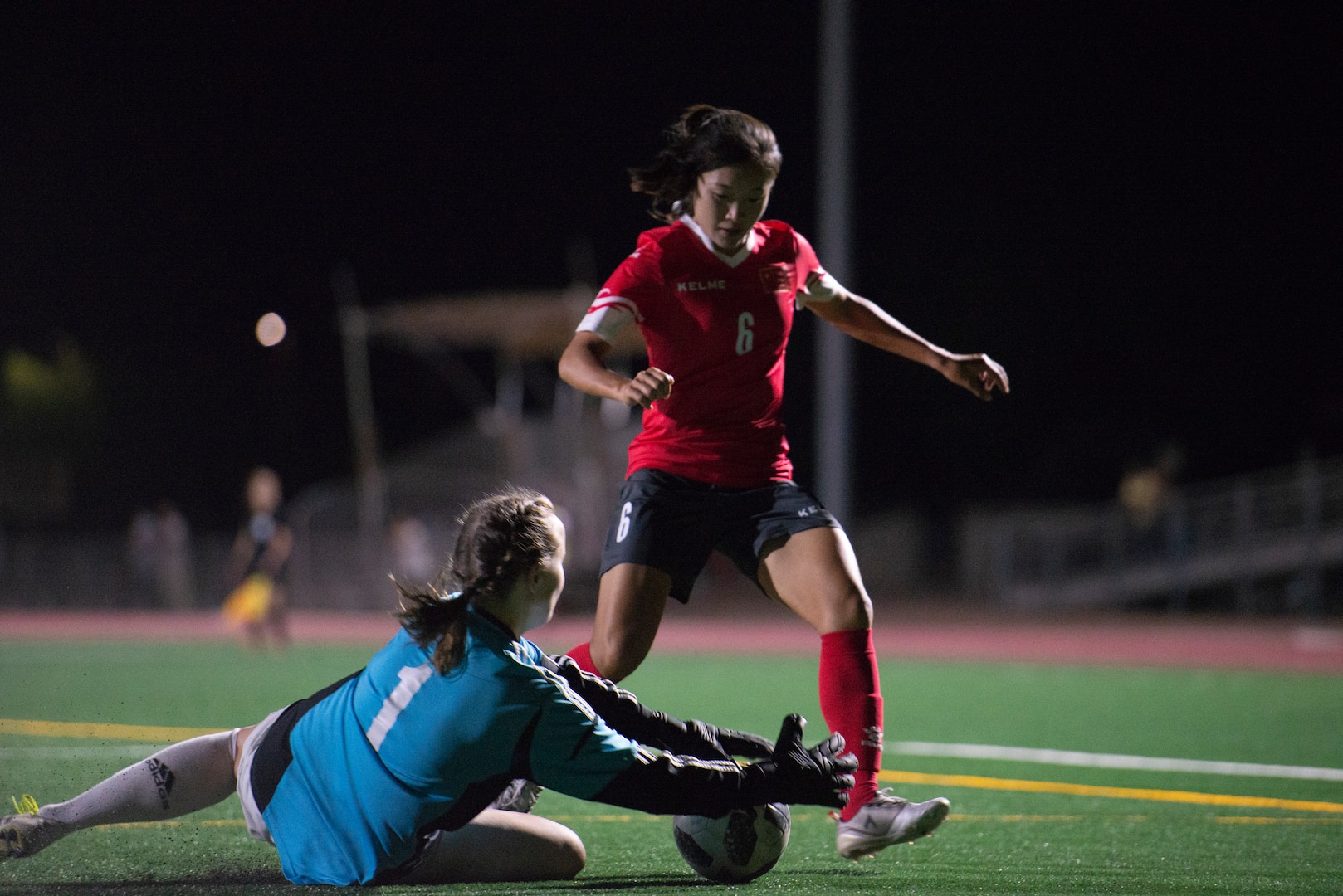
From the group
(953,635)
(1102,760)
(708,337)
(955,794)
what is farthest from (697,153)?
(953,635)

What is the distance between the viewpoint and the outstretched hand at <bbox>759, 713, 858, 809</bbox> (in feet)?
12.4

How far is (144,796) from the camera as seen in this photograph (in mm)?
4105

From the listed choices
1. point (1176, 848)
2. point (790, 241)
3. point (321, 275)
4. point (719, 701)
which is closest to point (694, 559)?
point (790, 241)

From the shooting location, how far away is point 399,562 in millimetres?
21312

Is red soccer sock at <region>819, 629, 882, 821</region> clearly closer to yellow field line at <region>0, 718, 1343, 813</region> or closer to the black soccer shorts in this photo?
the black soccer shorts

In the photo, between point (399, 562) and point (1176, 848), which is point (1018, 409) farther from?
point (1176, 848)

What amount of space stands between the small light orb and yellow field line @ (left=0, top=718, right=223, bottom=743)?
117 ft

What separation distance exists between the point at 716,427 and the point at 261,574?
477 inches

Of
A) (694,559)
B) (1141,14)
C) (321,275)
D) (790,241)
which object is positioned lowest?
(694,559)

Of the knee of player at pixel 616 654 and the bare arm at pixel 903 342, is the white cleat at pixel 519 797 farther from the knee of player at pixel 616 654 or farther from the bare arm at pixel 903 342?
the bare arm at pixel 903 342

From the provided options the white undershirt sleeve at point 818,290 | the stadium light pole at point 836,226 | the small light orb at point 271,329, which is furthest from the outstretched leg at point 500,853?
the small light orb at point 271,329

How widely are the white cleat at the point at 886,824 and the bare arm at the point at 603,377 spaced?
134 cm

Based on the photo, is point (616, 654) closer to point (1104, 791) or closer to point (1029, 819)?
point (1029, 819)

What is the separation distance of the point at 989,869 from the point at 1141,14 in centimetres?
2752
